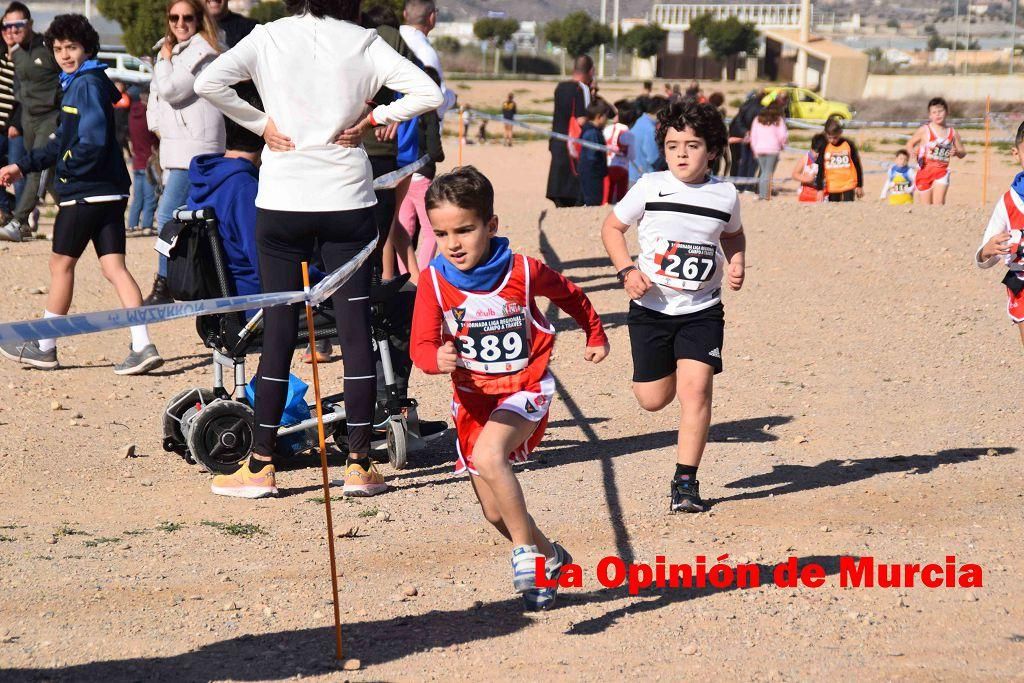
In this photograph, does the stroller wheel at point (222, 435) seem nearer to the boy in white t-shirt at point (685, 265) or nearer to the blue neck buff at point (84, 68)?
the boy in white t-shirt at point (685, 265)

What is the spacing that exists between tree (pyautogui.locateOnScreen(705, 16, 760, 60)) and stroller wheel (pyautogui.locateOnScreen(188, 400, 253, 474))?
9065cm

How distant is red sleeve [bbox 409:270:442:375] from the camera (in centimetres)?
468

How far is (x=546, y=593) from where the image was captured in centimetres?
462

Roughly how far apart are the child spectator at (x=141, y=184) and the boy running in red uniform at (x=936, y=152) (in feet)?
29.2

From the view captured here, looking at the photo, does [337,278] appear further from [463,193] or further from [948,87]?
[948,87]

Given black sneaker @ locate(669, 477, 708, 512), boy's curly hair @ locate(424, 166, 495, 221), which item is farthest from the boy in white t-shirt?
boy's curly hair @ locate(424, 166, 495, 221)

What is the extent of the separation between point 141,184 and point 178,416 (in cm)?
940

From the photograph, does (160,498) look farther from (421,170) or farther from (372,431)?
(421,170)

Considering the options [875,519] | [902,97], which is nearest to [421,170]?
[875,519]

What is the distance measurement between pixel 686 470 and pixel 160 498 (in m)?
2.28

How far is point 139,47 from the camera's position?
5284 cm

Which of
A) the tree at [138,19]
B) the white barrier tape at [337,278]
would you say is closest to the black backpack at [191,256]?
the white barrier tape at [337,278]

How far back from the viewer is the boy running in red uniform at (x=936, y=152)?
1669 centimetres

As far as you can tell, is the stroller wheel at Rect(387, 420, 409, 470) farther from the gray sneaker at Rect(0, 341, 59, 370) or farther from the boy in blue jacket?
the gray sneaker at Rect(0, 341, 59, 370)
